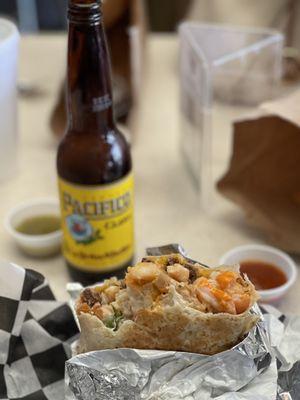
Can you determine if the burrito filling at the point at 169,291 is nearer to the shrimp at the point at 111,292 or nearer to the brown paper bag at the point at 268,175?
the shrimp at the point at 111,292

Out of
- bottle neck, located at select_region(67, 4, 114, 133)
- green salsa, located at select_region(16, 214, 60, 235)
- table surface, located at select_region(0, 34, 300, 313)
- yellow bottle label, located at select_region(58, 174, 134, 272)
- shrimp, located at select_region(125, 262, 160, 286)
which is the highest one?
bottle neck, located at select_region(67, 4, 114, 133)

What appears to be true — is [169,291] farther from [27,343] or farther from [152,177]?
[152,177]

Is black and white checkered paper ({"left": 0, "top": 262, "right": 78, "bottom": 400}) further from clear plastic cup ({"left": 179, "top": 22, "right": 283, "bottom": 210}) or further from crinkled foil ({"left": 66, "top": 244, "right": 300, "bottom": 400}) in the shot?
clear plastic cup ({"left": 179, "top": 22, "right": 283, "bottom": 210})

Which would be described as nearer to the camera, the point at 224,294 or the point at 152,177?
the point at 224,294

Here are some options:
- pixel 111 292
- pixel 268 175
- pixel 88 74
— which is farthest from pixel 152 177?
pixel 111 292

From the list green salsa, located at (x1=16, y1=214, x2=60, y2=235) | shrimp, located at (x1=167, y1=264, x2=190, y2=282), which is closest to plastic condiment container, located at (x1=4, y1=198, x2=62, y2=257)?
green salsa, located at (x1=16, y1=214, x2=60, y2=235)

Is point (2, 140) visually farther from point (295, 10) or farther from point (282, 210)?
point (295, 10)

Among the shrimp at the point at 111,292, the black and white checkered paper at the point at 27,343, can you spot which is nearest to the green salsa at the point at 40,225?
the black and white checkered paper at the point at 27,343
